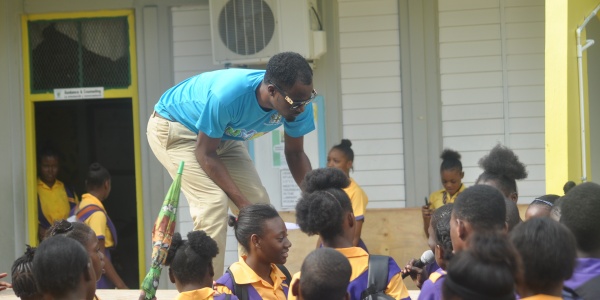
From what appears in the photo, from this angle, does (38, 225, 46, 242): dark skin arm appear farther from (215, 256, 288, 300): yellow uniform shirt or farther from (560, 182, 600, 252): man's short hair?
(560, 182, 600, 252): man's short hair

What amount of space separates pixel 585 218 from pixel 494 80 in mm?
5294

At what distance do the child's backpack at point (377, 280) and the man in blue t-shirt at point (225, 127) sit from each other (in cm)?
122

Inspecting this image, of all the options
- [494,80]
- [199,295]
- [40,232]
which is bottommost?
[40,232]

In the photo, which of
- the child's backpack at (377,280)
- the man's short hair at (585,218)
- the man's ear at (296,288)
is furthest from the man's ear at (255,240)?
the man's short hair at (585,218)

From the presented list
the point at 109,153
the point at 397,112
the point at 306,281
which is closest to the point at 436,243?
the point at 306,281

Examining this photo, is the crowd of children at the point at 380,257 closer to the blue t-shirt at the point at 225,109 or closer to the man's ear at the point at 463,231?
the man's ear at the point at 463,231

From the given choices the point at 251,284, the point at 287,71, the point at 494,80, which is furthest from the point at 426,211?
the point at 251,284

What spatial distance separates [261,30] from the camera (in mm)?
8852

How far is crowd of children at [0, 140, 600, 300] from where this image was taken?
3.29m

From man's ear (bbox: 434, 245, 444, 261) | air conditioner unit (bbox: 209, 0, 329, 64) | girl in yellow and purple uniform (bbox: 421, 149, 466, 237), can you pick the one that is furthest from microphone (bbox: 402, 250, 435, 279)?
air conditioner unit (bbox: 209, 0, 329, 64)

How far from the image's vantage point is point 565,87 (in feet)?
21.5

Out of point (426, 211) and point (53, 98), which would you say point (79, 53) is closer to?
point (53, 98)

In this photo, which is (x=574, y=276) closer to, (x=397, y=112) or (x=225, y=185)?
(x=225, y=185)

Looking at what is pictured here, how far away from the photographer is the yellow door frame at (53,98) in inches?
379
